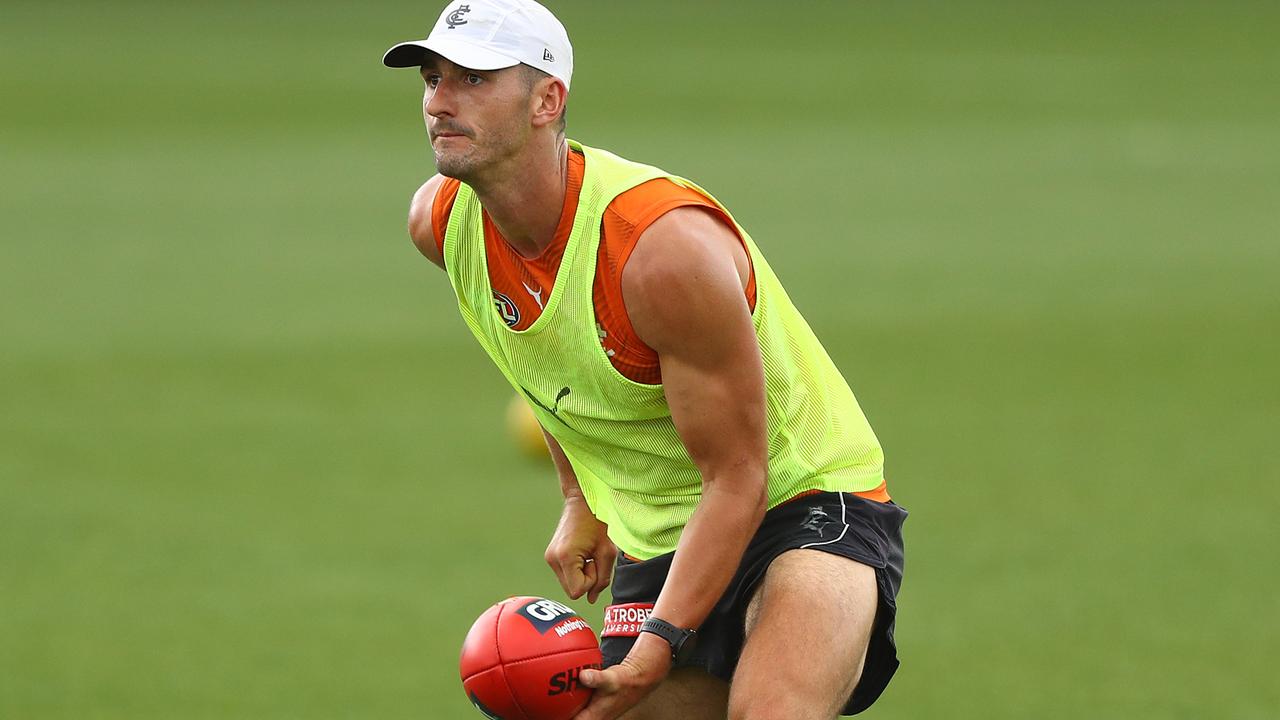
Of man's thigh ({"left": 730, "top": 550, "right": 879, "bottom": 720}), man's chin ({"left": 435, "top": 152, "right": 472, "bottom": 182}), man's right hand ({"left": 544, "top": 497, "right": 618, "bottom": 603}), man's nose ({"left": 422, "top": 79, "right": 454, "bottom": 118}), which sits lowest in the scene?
man's right hand ({"left": 544, "top": 497, "right": 618, "bottom": 603})

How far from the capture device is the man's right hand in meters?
5.38

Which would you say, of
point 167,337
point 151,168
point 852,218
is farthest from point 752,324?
point 151,168

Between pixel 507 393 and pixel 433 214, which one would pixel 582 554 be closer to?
pixel 433 214

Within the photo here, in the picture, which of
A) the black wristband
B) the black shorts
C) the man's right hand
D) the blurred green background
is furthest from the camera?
the blurred green background

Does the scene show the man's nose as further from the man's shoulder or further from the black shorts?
the black shorts

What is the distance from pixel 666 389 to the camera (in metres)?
4.50

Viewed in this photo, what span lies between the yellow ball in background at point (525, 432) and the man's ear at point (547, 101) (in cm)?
555

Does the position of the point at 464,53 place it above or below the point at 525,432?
above

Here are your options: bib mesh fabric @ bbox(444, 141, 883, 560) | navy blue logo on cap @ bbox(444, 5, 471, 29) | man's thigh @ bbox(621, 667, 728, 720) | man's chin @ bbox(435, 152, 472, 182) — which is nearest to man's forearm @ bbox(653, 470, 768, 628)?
bib mesh fabric @ bbox(444, 141, 883, 560)

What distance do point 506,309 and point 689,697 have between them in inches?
48.7

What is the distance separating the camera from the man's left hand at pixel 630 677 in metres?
4.46

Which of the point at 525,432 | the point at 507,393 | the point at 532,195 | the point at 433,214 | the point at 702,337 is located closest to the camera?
the point at 702,337

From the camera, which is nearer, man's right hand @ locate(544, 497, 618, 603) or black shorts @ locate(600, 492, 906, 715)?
black shorts @ locate(600, 492, 906, 715)

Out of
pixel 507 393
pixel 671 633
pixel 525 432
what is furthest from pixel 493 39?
pixel 507 393
